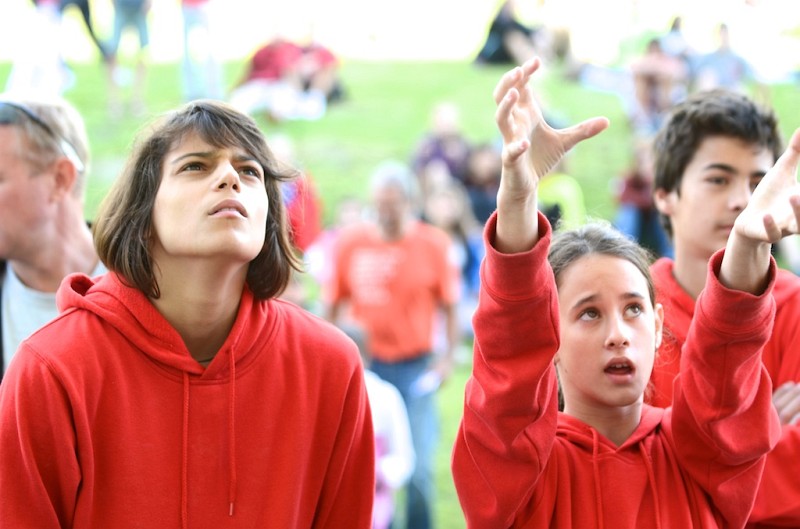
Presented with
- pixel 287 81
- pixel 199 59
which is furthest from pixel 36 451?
pixel 199 59

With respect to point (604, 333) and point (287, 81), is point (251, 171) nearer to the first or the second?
point (604, 333)

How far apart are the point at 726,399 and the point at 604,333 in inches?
10.6

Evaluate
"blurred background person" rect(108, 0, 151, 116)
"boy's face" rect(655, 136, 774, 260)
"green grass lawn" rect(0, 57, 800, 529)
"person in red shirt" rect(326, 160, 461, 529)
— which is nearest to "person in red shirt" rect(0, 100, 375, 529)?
"boy's face" rect(655, 136, 774, 260)

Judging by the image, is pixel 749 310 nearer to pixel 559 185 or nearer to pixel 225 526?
pixel 225 526

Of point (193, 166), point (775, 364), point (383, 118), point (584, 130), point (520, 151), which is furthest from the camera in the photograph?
point (383, 118)

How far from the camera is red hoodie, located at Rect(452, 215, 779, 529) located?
6.48ft

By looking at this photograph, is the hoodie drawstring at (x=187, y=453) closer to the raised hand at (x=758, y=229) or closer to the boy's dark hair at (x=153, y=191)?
the boy's dark hair at (x=153, y=191)

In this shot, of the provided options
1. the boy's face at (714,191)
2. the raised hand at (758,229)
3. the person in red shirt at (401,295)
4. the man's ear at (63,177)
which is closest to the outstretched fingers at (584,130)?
the raised hand at (758,229)

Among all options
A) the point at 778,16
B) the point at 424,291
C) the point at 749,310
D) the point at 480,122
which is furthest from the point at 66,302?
the point at 778,16

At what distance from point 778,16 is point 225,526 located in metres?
12.1

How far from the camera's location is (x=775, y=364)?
2.56m

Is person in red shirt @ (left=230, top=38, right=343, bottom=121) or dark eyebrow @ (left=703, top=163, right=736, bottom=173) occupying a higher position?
person in red shirt @ (left=230, top=38, right=343, bottom=121)

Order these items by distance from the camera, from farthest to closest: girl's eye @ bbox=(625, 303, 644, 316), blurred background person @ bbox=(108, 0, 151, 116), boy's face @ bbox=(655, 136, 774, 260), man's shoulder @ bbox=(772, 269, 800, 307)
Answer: blurred background person @ bbox=(108, 0, 151, 116) → boy's face @ bbox=(655, 136, 774, 260) → man's shoulder @ bbox=(772, 269, 800, 307) → girl's eye @ bbox=(625, 303, 644, 316)

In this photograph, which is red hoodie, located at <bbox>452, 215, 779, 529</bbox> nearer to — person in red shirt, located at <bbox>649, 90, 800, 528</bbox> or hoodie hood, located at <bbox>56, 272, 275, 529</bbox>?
person in red shirt, located at <bbox>649, 90, 800, 528</bbox>
